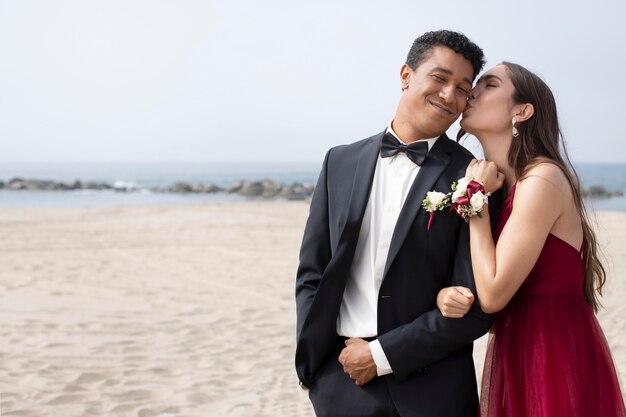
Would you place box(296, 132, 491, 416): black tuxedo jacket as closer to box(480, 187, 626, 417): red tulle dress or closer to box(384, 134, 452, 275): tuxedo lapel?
box(384, 134, 452, 275): tuxedo lapel

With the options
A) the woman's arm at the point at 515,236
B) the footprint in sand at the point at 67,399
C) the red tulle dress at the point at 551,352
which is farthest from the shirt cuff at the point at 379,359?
the footprint in sand at the point at 67,399

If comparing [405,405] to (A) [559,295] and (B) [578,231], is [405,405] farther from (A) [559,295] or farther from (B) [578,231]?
(B) [578,231]

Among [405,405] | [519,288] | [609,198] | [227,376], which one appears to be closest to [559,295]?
[519,288]

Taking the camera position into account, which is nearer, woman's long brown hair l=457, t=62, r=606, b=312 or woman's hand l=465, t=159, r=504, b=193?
woman's hand l=465, t=159, r=504, b=193

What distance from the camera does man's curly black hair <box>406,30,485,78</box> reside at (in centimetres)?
283

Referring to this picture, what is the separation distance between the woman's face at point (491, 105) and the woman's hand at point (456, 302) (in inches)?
29.8

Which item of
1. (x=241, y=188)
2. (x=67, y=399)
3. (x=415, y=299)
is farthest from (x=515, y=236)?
(x=241, y=188)

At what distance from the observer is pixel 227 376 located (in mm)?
6348

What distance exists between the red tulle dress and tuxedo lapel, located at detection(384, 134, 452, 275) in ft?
1.07

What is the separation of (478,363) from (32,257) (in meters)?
9.07

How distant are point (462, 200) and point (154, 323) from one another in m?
6.35

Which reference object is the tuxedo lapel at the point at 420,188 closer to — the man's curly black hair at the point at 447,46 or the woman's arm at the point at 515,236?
the woman's arm at the point at 515,236

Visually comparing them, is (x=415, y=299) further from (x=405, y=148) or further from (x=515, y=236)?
(x=405, y=148)

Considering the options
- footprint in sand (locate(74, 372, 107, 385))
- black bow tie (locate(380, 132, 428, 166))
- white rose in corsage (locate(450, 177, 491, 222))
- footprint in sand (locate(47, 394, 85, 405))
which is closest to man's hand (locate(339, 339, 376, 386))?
white rose in corsage (locate(450, 177, 491, 222))
